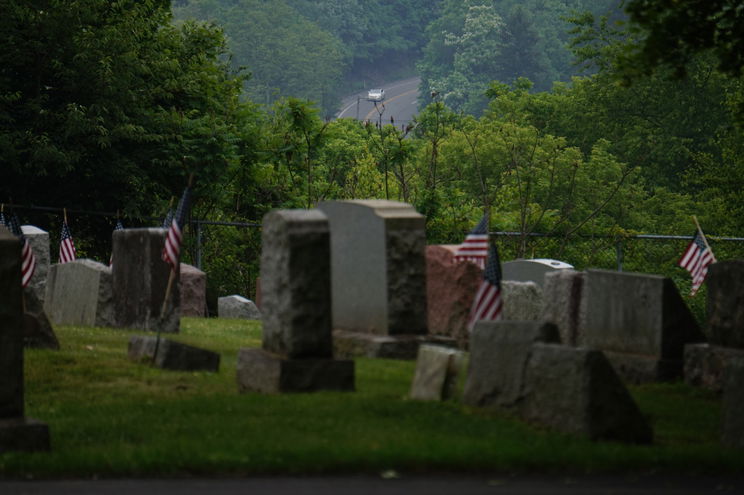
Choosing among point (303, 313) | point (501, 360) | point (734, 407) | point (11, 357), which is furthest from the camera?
point (303, 313)

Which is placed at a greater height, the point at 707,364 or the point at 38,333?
the point at 38,333

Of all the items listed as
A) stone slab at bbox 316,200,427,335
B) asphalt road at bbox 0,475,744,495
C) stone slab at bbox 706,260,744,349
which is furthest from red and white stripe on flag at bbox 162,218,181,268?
asphalt road at bbox 0,475,744,495

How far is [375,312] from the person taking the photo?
17.7 m

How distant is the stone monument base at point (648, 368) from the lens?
658 inches

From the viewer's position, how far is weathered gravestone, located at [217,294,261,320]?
27656mm

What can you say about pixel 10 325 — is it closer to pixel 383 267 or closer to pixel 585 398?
pixel 585 398

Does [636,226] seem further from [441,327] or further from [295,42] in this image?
[295,42]

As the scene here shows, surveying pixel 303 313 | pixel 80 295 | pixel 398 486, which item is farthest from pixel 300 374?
pixel 80 295

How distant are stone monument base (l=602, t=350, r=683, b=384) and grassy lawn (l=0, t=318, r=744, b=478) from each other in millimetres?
497

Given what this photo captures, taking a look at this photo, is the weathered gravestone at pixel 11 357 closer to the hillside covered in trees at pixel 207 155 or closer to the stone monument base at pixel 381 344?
the stone monument base at pixel 381 344

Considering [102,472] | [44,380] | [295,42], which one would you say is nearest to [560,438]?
[102,472]

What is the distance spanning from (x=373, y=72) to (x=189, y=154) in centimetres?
15107

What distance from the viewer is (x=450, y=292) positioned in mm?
19391

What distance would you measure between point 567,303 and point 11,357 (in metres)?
9.15
